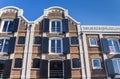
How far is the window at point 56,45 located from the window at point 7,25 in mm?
5394

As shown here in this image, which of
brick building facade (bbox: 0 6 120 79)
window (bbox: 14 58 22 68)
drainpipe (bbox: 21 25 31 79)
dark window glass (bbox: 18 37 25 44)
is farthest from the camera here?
dark window glass (bbox: 18 37 25 44)

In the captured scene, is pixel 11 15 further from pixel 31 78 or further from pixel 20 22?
pixel 31 78

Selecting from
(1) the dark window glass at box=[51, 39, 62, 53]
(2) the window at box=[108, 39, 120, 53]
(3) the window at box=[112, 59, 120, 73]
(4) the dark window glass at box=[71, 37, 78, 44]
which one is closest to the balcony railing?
(1) the dark window glass at box=[51, 39, 62, 53]

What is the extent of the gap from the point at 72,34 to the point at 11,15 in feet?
26.9

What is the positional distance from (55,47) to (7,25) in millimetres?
6741

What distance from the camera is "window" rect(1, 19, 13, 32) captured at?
2286cm

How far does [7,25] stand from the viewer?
76.2ft

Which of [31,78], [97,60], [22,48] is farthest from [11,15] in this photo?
[97,60]

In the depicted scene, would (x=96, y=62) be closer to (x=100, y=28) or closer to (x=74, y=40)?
(x=74, y=40)

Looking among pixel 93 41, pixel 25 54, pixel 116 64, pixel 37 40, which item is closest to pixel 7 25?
pixel 37 40

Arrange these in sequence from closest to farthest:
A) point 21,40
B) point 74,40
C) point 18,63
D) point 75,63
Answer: point 18,63 < point 75,63 < point 21,40 < point 74,40

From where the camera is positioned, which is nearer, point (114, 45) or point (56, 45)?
point (56, 45)

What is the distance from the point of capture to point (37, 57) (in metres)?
20.6

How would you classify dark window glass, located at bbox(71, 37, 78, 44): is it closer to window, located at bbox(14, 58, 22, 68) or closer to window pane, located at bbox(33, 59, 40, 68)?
window pane, located at bbox(33, 59, 40, 68)
